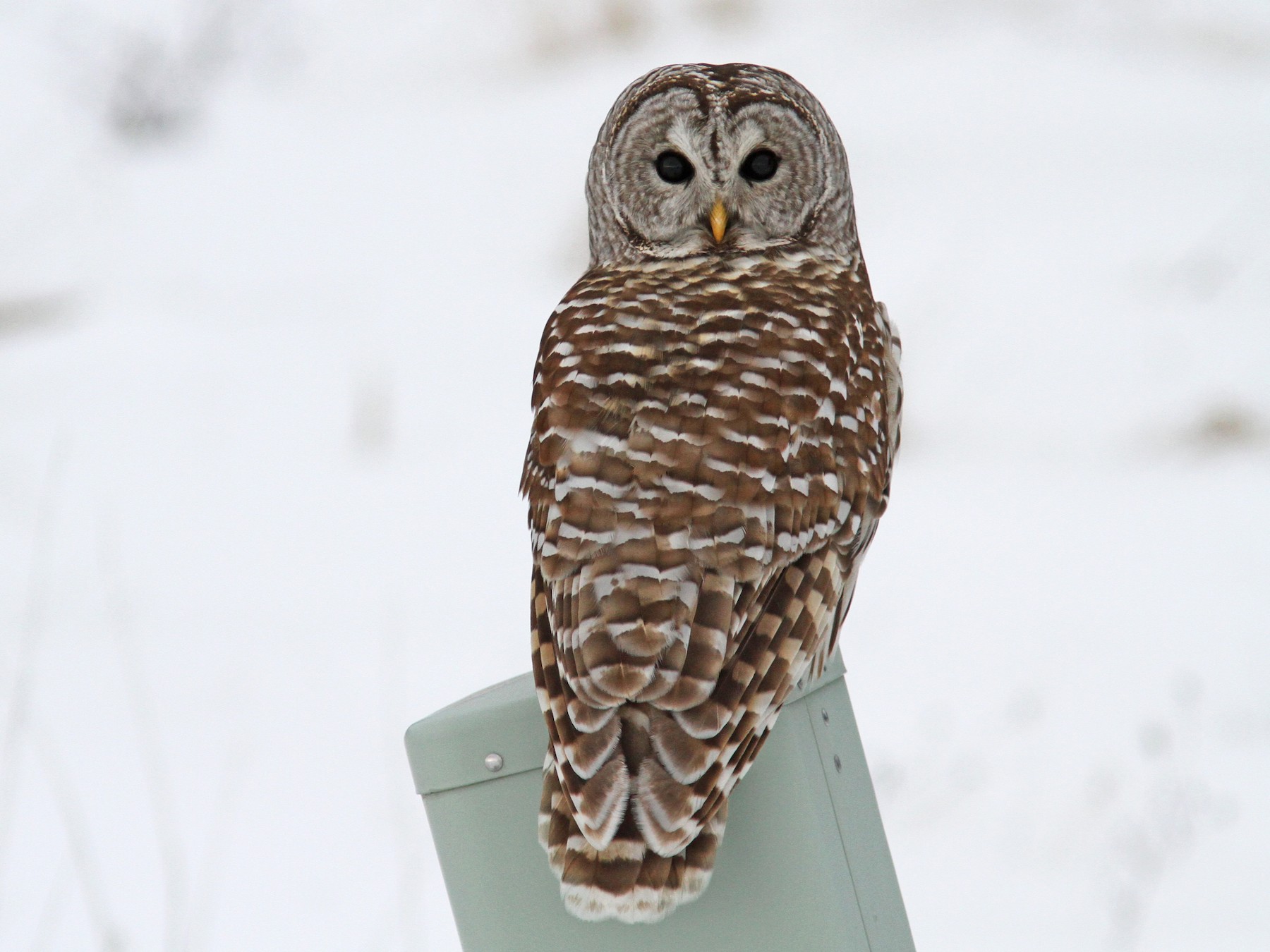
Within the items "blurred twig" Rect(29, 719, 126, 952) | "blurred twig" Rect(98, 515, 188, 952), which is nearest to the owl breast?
"blurred twig" Rect(98, 515, 188, 952)

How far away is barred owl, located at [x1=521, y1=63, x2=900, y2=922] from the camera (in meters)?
1.69

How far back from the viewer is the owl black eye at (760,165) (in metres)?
2.88

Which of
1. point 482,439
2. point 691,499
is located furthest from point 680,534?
point 482,439

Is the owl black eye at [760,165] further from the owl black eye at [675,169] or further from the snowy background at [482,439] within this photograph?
the snowy background at [482,439]

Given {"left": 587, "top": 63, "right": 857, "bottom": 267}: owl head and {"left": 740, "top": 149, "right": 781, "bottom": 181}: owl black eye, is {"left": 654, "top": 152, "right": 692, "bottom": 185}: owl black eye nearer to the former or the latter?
{"left": 587, "top": 63, "right": 857, "bottom": 267}: owl head

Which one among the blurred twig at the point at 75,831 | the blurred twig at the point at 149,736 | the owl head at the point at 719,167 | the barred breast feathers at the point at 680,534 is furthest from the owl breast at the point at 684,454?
the blurred twig at the point at 75,831

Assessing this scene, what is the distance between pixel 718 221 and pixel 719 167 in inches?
4.6

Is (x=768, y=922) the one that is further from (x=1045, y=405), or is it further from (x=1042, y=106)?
(x=1042, y=106)

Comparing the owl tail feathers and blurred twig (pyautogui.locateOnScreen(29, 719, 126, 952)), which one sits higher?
blurred twig (pyautogui.locateOnScreen(29, 719, 126, 952))

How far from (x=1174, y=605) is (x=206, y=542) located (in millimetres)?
4451

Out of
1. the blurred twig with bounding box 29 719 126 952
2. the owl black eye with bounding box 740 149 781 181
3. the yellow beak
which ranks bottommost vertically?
the blurred twig with bounding box 29 719 126 952

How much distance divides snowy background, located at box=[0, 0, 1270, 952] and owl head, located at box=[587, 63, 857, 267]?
1.73 meters

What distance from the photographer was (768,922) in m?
1.61

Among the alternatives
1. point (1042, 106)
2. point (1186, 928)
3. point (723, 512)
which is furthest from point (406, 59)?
point (723, 512)
